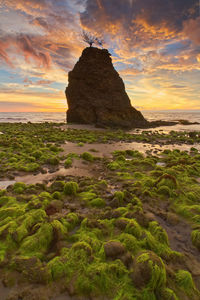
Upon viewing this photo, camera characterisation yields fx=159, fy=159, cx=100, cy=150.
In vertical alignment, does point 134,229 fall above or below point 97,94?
below

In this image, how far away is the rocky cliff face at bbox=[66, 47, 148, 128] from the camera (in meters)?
24.9

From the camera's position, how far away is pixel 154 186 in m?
4.59

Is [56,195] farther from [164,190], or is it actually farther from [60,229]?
[164,190]

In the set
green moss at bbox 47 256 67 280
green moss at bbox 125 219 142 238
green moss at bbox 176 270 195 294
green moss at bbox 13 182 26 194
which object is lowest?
green moss at bbox 176 270 195 294

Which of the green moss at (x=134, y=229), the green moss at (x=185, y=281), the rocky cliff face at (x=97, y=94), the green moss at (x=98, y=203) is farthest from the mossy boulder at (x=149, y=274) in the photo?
the rocky cliff face at (x=97, y=94)

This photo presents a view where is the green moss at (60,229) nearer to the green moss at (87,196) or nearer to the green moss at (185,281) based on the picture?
the green moss at (87,196)

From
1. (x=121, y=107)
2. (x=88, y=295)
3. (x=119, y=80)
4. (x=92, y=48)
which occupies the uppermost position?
(x=92, y=48)

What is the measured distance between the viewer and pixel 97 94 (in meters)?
26.2

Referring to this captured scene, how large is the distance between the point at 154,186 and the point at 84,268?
3138mm

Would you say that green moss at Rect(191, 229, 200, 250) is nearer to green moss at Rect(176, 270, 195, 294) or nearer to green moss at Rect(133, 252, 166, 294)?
green moss at Rect(176, 270, 195, 294)

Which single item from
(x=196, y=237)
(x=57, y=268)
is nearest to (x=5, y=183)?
(x=57, y=268)

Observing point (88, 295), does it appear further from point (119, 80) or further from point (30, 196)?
point (119, 80)

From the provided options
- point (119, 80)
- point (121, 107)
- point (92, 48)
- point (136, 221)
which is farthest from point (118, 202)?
point (92, 48)

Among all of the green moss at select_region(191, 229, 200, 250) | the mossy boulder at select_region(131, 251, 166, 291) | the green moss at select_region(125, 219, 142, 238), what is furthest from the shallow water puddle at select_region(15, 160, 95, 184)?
the mossy boulder at select_region(131, 251, 166, 291)
